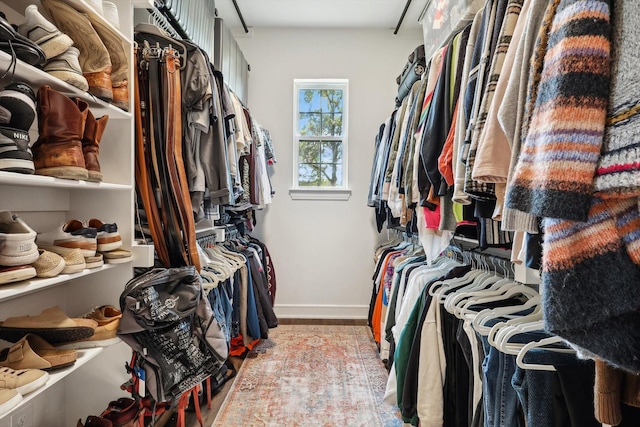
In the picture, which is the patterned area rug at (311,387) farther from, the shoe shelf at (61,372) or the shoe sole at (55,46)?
the shoe sole at (55,46)

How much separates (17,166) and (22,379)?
527 mm

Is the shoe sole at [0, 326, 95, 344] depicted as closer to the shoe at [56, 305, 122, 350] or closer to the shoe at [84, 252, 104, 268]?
the shoe at [56, 305, 122, 350]

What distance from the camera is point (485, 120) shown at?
34.4 inches

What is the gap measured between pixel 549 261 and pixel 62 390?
5.80 feet

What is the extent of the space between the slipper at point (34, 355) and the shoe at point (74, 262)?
0.21 metres

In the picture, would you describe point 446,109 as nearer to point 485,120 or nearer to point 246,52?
point 485,120

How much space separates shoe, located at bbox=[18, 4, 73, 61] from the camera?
1087 mm

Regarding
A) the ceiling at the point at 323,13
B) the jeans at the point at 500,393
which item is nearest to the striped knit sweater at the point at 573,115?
the jeans at the point at 500,393

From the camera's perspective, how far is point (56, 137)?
1.15 metres

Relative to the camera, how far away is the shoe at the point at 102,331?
1.25 meters

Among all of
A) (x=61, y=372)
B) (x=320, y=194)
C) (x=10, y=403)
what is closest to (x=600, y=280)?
(x=10, y=403)

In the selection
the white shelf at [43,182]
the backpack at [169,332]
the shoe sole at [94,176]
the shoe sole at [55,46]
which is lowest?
the backpack at [169,332]

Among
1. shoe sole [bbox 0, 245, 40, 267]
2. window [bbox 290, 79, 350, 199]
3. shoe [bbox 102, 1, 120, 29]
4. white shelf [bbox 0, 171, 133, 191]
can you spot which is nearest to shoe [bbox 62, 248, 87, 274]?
shoe sole [bbox 0, 245, 40, 267]

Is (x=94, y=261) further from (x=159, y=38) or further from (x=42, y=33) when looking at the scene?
(x=159, y=38)
